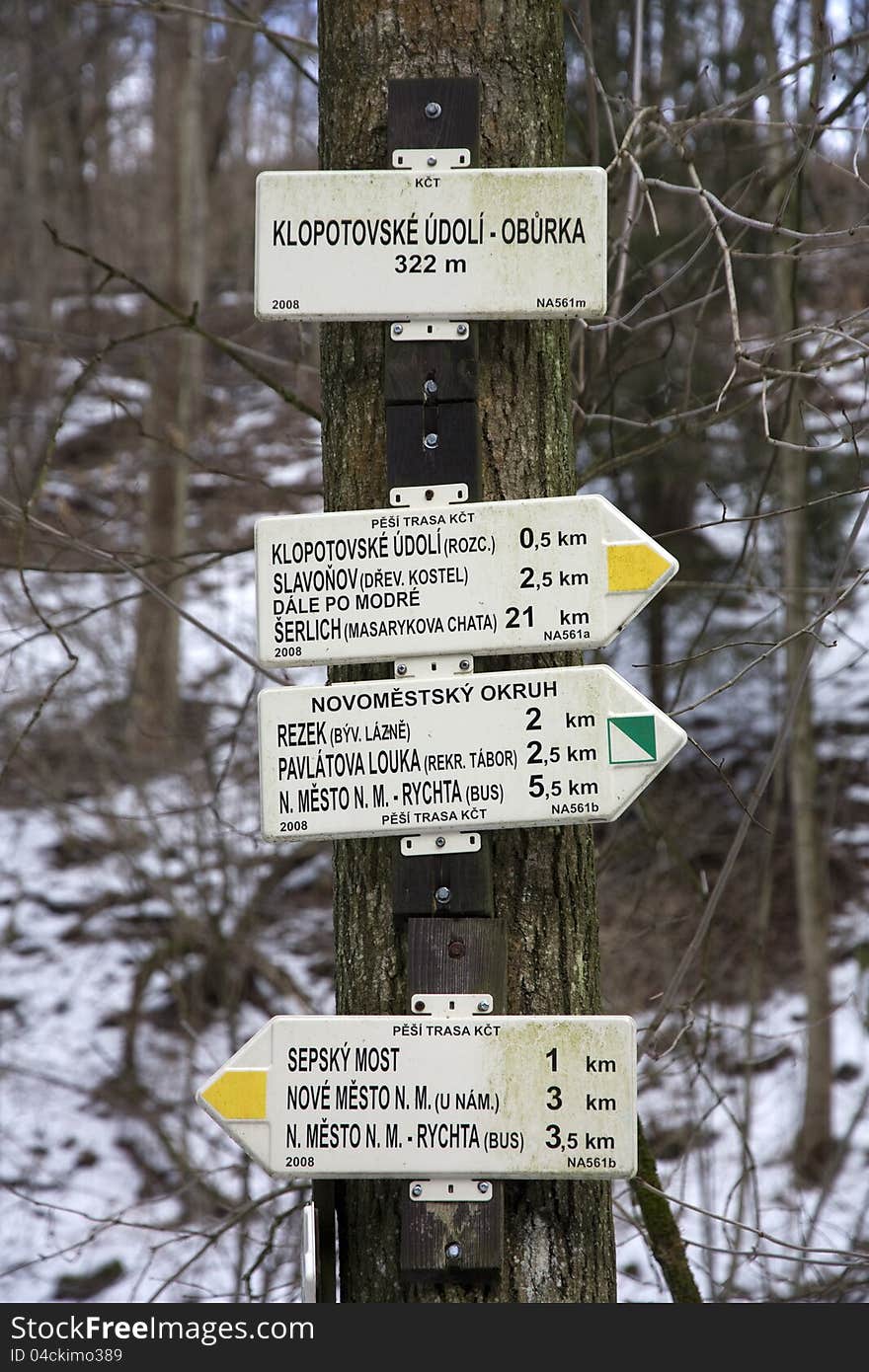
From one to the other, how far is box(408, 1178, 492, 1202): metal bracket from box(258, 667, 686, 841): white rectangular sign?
483 millimetres

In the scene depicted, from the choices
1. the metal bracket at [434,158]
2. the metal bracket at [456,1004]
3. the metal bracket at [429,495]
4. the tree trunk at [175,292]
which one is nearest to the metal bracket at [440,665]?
the metal bracket at [429,495]

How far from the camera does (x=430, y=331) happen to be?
6.05 feet

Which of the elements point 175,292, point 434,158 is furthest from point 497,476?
point 175,292

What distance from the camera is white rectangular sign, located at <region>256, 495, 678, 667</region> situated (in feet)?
5.90

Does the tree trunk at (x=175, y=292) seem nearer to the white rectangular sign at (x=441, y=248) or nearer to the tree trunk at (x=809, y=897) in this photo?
the tree trunk at (x=809, y=897)

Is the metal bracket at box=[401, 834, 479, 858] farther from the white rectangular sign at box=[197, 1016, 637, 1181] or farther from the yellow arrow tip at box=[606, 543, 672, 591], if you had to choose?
the yellow arrow tip at box=[606, 543, 672, 591]

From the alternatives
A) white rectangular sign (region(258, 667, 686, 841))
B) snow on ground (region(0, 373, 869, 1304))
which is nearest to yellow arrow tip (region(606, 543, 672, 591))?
white rectangular sign (region(258, 667, 686, 841))

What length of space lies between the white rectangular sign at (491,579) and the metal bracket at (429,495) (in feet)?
0.08

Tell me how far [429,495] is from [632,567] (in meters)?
0.31

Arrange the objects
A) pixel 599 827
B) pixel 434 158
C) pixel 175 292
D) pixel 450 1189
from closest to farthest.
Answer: pixel 450 1189
pixel 434 158
pixel 599 827
pixel 175 292

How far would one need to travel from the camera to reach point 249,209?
57.0ft

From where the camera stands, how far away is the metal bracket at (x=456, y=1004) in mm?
1773

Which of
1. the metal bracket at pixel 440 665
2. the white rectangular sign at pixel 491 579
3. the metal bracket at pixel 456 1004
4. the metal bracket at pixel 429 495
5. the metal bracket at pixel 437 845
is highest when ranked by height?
the metal bracket at pixel 429 495

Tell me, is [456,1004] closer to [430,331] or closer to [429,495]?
[429,495]
